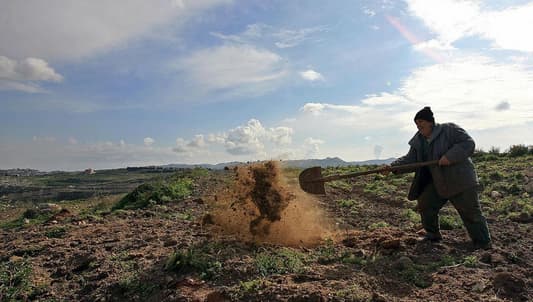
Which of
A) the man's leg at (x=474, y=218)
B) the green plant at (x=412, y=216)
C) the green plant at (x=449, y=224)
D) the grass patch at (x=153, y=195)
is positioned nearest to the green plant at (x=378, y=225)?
the green plant at (x=412, y=216)

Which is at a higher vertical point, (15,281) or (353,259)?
(353,259)

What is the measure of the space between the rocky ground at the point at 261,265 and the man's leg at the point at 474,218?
0.18 meters

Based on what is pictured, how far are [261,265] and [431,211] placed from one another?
2.87 metres

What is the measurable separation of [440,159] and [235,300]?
3.40 m

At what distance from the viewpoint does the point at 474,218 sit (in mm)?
5766

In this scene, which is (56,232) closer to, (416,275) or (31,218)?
(31,218)

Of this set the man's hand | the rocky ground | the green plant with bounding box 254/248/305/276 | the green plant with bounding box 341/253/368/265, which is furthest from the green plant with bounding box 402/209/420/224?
the green plant with bounding box 254/248/305/276

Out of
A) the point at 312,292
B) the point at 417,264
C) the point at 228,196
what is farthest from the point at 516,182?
the point at 312,292

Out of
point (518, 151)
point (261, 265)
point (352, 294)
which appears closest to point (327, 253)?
point (261, 265)

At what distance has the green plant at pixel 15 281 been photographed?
5.25 m

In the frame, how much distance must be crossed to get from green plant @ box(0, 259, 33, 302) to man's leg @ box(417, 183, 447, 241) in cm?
546

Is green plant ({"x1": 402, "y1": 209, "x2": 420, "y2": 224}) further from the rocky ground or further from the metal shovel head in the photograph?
the metal shovel head

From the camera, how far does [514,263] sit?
517cm

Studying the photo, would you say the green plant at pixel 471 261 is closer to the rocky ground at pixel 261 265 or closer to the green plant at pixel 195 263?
the rocky ground at pixel 261 265
